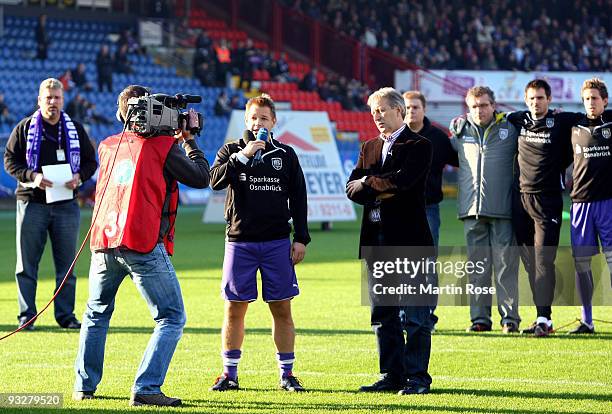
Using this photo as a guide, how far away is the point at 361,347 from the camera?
32.9ft

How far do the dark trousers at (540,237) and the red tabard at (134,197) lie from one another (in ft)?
14.7

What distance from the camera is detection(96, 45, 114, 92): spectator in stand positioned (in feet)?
117

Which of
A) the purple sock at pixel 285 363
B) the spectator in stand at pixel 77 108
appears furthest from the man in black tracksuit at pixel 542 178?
the spectator in stand at pixel 77 108

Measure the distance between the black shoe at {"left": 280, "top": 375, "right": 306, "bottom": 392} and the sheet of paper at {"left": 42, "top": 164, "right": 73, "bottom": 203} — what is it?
404 cm

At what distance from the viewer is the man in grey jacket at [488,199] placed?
1101 centimetres

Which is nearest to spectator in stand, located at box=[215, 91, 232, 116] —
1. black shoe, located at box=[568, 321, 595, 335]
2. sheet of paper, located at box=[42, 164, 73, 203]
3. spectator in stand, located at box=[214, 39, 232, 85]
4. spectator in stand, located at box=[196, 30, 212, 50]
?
spectator in stand, located at box=[214, 39, 232, 85]

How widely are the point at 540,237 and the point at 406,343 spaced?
3.19 meters

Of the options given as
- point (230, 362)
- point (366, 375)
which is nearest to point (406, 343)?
point (366, 375)

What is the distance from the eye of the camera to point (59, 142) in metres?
11.4

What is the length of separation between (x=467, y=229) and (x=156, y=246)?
15.2 feet

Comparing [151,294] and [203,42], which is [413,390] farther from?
[203,42]

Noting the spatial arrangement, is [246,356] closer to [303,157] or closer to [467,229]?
[467,229]

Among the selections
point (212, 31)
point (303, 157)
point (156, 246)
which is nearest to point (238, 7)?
point (212, 31)

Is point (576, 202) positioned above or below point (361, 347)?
above
